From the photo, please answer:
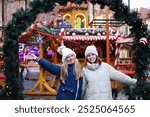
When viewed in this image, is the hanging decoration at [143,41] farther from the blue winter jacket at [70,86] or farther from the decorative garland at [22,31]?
the blue winter jacket at [70,86]

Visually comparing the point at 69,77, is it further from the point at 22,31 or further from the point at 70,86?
the point at 22,31

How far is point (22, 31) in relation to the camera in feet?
18.1

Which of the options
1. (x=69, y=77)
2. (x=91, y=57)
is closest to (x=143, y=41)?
(x=91, y=57)

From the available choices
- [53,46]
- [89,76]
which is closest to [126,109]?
[89,76]

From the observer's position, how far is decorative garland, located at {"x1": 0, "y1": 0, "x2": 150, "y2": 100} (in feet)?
17.8

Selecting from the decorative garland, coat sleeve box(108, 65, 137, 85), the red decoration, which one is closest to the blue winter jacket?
coat sleeve box(108, 65, 137, 85)

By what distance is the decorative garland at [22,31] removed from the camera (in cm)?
543

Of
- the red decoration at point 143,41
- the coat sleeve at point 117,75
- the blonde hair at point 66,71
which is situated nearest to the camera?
the blonde hair at point 66,71

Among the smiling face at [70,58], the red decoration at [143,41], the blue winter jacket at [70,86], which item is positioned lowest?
the blue winter jacket at [70,86]

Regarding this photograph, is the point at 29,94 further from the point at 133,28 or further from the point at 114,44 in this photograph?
the point at 133,28

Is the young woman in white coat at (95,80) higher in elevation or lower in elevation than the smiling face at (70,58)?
lower

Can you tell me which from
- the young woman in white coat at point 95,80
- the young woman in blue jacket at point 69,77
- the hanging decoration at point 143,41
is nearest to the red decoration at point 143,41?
the hanging decoration at point 143,41

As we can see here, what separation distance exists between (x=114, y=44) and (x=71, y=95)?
36.1 feet

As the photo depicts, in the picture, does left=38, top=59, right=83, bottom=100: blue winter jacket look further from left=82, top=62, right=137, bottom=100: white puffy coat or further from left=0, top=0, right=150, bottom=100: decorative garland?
left=0, top=0, right=150, bottom=100: decorative garland
